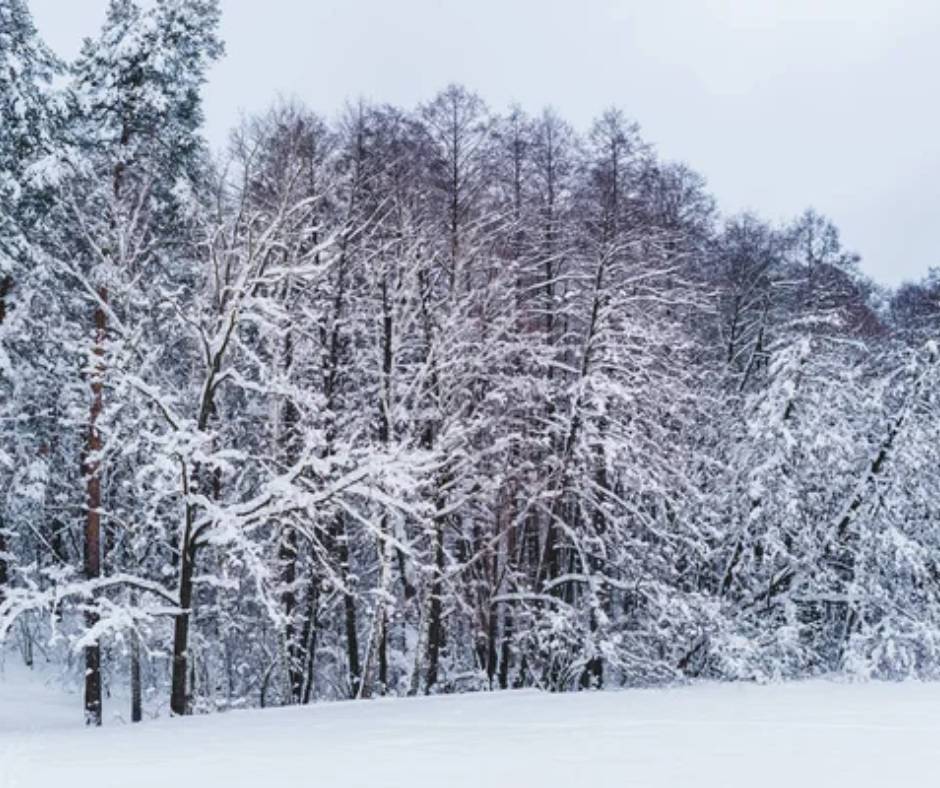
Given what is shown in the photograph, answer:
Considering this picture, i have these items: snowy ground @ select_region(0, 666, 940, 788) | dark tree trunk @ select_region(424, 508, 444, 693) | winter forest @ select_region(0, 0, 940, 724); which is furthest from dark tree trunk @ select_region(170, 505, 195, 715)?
dark tree trunk @ select_region(424, 508, 444, 693)

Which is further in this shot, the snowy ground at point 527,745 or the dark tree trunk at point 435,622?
the dark tree trunk at point 435,622

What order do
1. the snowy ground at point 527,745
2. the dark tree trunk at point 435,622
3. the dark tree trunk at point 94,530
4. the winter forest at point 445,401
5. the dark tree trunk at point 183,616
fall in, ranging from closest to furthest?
the snowy ground at point 527,745
the dark tree trunk at point 183,616
the dark tree trunk at point 94,530
the winter forest at point 445,401
the dark tree trunk at point 435,622

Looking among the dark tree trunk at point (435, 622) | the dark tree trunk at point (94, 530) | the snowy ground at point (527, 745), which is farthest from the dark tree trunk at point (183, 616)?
the dark tree trunk at point (435, 622)

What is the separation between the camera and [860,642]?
Answer: 16.0m

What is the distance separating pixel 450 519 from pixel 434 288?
16.5 ft

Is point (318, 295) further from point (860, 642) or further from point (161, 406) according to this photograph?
point (860, 642)

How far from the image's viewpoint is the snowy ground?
6.73 m

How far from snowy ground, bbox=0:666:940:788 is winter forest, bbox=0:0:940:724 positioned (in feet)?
12.0

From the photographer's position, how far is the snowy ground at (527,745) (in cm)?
673

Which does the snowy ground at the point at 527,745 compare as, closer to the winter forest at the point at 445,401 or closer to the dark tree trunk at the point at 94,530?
the winter forest at the point at 445,401

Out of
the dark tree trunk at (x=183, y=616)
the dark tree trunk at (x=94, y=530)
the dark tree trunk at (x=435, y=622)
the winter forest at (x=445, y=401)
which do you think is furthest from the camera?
the dark tree trunk at (x=435, y=622)

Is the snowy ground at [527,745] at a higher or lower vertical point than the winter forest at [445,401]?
lower

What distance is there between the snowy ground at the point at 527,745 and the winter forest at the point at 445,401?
12.0 ft

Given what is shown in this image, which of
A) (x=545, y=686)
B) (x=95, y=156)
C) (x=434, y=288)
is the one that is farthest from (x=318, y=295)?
(x=545, y=686)
